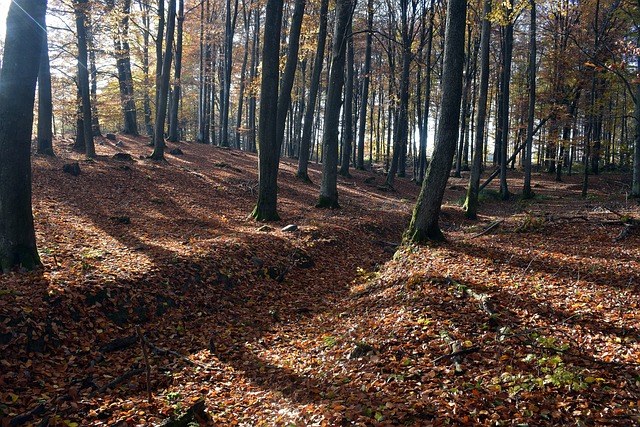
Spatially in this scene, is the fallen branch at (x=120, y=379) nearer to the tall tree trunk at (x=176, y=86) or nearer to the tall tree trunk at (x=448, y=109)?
the tall tree trunk at (x=448, y=109)

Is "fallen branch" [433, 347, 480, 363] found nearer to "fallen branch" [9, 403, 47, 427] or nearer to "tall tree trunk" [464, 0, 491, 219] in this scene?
"fallen branch" [9, 403, 47, 427]

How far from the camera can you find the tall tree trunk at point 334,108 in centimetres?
1422

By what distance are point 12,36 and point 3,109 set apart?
1.20 meters

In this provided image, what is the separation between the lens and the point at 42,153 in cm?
1591

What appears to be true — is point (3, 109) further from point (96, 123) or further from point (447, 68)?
point (96, 123)

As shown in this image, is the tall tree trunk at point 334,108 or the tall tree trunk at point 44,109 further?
the tall tree trunk at point 44,109

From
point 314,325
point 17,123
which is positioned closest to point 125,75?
point 17,123

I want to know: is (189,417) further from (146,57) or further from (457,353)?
(146,57)

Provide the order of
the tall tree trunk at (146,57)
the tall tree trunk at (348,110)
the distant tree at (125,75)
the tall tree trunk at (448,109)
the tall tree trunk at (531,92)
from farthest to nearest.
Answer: the tall tree trunk at (348,110) < the tall tree trunk at (146,57) < the distant tree at (125,75) < the tall tree trunk at (531,92) < the tall tree trunk at (448,109)

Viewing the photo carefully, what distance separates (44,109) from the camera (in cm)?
1580

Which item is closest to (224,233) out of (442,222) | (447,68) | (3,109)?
(3,109)

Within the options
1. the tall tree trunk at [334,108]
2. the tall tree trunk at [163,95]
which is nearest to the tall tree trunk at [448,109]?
the tall tree trunk at [334,108]

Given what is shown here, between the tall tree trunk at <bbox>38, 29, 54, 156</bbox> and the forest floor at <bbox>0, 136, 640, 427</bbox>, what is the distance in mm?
5397

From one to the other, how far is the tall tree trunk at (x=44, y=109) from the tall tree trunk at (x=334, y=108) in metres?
11.3
